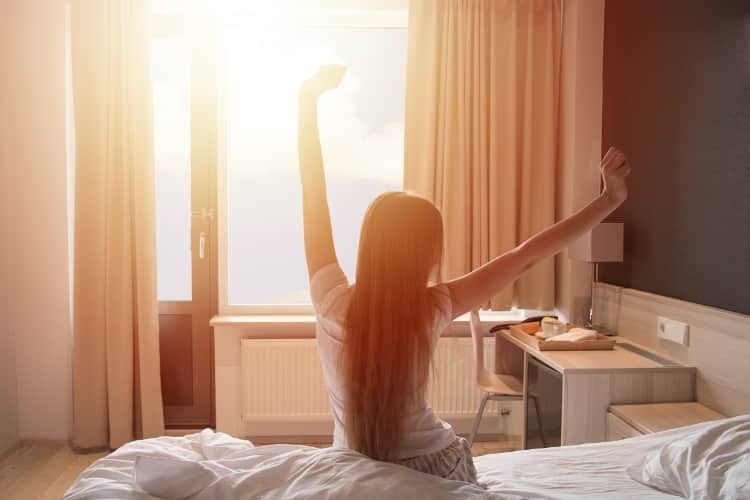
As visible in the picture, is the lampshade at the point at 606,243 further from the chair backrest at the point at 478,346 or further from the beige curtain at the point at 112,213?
the beige curtain at the point at 112,213

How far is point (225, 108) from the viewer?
3.66 meters

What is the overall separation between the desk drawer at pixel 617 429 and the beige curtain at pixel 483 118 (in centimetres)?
123

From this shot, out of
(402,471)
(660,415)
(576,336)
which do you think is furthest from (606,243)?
(402,471)

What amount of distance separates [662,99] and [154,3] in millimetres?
2868

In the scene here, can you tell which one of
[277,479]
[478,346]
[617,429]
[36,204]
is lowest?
[617,429]

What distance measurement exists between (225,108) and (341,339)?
2848 mm

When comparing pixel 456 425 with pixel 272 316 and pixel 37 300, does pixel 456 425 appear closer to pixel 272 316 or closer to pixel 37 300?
pixel 272 316

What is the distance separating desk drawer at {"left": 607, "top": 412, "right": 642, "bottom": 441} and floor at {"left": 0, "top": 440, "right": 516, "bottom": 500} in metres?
1.28

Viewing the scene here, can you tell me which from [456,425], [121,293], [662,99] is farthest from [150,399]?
[662,99]

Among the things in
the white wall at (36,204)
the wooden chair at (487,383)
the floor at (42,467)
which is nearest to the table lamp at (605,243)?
the wooden chair at (487,383)

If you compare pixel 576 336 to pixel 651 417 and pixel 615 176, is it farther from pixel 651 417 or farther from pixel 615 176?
pixel 615 176

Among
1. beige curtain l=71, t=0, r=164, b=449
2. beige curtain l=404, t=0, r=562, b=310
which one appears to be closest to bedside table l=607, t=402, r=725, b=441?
beige curtain l=404, t=0, r=562, b=310

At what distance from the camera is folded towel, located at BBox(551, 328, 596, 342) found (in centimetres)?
272

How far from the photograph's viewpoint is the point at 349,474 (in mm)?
1048
